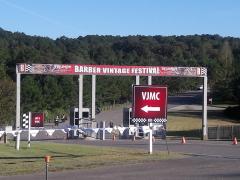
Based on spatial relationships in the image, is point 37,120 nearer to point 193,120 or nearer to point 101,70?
point 101,70

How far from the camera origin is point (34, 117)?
47656mm

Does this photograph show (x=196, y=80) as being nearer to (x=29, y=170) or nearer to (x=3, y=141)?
(x=3, y=141)

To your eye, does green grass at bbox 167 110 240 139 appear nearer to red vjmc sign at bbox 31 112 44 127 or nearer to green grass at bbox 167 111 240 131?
green grass at bbox 167 111 240 131

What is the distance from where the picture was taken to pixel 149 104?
26719 mm

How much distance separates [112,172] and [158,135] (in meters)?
28.6

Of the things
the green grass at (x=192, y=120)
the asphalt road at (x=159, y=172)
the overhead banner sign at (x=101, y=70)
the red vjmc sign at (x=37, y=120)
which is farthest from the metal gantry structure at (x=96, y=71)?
the asphalt road at (x=159, y=172)

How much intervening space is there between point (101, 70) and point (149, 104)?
71.3 feet

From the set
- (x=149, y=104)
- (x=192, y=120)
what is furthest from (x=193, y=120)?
(x=149, y=104)

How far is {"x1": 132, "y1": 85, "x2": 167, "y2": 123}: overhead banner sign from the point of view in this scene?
26484mm

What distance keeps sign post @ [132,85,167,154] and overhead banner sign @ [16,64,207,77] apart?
21.2 m

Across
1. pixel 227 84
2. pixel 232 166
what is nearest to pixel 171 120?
pixel 227 84

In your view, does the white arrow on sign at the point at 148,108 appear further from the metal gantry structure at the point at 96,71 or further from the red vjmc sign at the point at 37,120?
the red vjmc sign at the point at 37,120

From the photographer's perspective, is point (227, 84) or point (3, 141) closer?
point (3, 141)

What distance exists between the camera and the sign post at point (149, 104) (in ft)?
86.9
